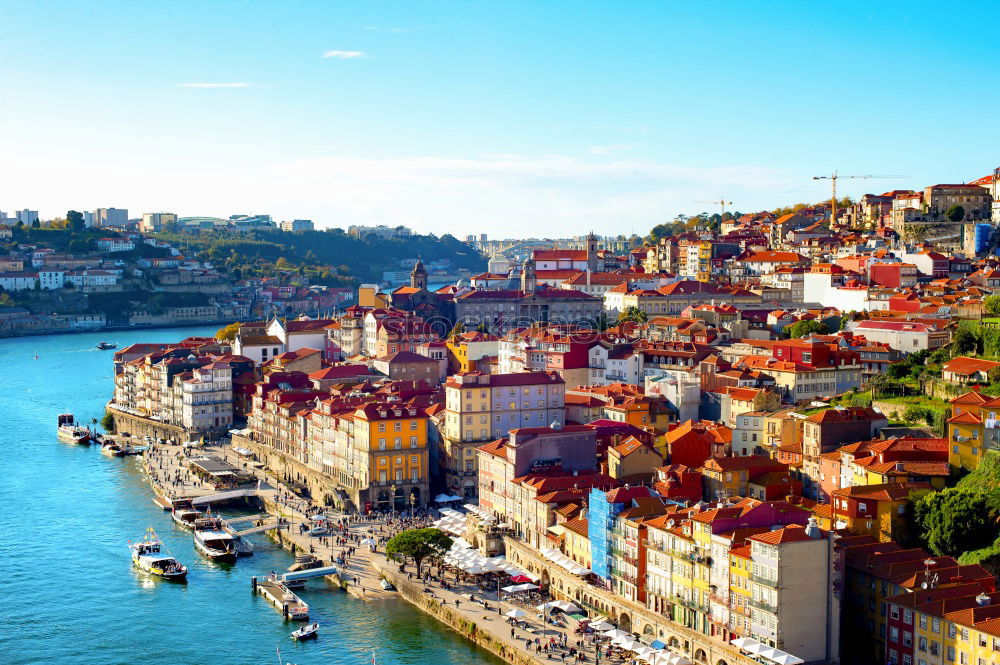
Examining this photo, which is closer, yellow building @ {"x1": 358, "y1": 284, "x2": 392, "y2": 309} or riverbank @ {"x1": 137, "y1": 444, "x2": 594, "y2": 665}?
riverbank @ {"x1": 137, "y1": 444, "x2": 594, "y2": 665}

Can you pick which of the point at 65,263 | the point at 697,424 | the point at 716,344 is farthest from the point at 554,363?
the point at 65,263

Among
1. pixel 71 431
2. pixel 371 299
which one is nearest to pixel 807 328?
pixel 371 299

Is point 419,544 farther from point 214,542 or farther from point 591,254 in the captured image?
point 591,254

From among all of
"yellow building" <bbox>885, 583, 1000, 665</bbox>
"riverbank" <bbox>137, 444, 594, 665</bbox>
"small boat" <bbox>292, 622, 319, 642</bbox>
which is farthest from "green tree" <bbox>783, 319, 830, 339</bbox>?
"small boat" <bbox>292, 622, 319, 642</bbox>

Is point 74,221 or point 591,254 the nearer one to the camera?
point 591,254

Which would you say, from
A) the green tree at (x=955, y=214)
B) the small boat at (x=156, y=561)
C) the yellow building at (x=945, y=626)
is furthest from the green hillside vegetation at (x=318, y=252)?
the yellow building at (x=945, y=626)

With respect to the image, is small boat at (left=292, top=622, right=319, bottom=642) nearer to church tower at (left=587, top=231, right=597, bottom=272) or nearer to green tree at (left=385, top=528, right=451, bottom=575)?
green tree at (left=385, top=528, right=451, bottom=575)
